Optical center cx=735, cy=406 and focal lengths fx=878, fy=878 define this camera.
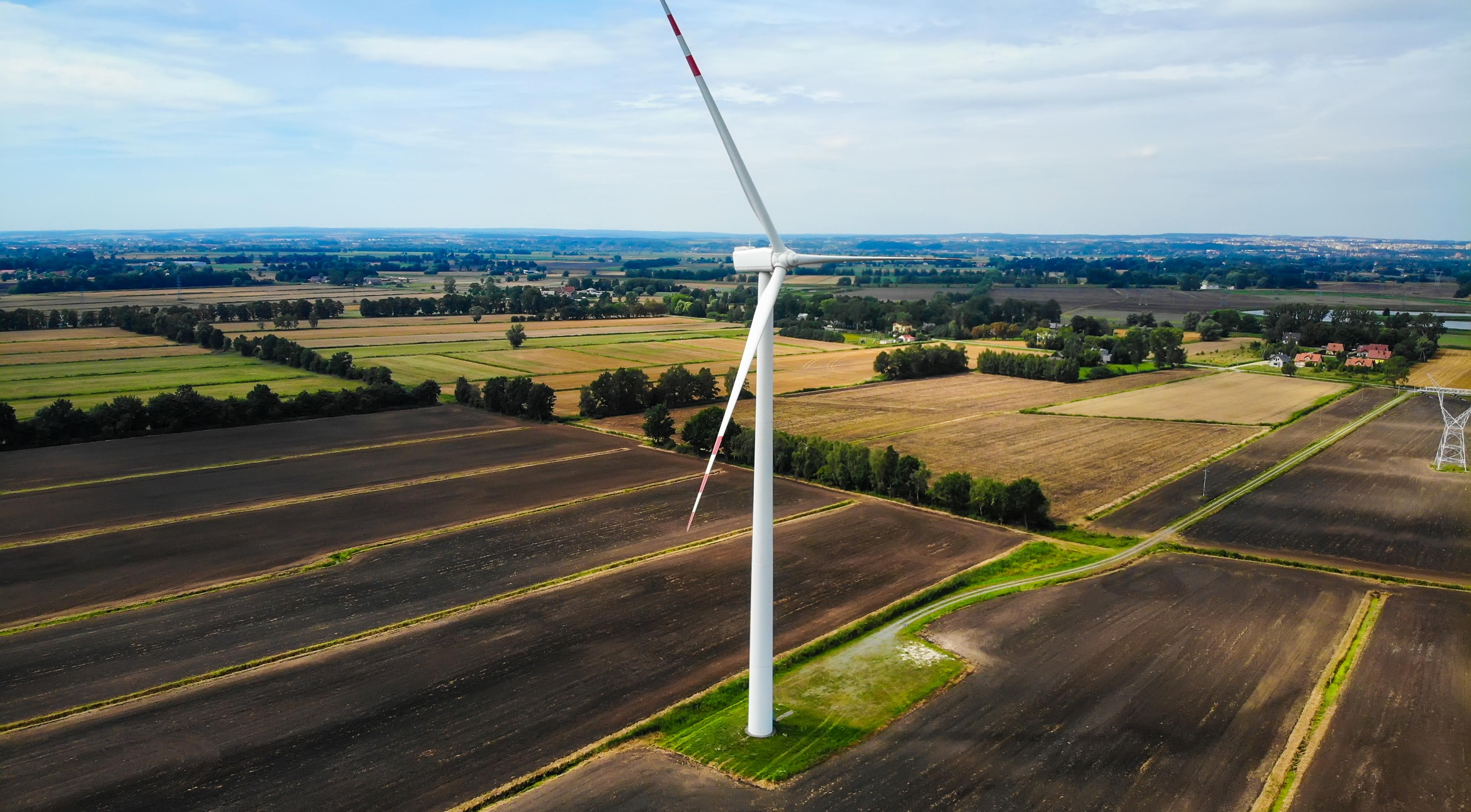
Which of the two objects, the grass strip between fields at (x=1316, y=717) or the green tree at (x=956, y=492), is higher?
the green tree at (x=956, y=492)

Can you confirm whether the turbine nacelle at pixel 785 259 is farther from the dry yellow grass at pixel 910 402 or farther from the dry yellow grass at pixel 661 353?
the dry yellow grass at pixel 661 353

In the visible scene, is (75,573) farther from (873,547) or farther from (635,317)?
(635,317)

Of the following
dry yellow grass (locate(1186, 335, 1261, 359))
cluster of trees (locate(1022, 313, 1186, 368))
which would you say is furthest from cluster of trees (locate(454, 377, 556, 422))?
dry yellow grass (locate(1186, 335, 1261, 359))

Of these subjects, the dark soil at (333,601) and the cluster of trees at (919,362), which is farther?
the cluster of trees at (919,362)

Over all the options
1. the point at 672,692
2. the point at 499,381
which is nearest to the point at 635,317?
the point at 499,381

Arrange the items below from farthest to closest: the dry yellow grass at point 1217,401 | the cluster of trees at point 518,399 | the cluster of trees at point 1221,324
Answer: the cluster of trees at point 1221,324, the dry yellow grass at point 1217,401, the cluster of trees at point 518,399

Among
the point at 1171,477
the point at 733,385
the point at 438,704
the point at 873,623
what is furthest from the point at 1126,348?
the point at 438,704

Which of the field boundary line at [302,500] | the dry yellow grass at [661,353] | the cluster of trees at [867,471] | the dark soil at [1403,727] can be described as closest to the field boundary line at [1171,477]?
the cluster of trees at [867,471]
